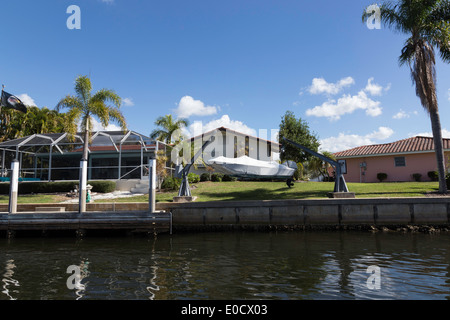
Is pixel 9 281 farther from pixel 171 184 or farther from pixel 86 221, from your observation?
pixel 171 184

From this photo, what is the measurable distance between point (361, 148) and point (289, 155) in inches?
304

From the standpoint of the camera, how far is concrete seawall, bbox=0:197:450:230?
11.9m

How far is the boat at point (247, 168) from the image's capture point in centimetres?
1435

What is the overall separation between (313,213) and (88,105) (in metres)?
17.3

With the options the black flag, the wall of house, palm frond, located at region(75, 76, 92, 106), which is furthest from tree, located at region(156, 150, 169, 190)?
the wall of house

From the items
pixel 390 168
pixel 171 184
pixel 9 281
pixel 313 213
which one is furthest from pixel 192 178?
pixel 390 168

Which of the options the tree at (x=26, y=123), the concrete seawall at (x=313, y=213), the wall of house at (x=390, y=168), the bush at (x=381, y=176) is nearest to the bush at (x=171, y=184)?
the concrete seawall at (x=313, y=213)

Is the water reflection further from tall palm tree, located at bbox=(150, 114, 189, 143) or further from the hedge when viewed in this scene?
tall palm tree, located at bbox=(150, 114, 189, 143)

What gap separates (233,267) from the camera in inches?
270

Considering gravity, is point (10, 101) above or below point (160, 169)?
above

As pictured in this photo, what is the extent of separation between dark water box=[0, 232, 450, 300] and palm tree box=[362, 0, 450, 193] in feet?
26.0

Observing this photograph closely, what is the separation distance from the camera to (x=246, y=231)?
487 inches

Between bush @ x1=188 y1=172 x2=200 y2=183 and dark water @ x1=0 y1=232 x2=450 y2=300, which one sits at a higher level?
bush @ x1=188 y1=172 x2=200 y2=183
